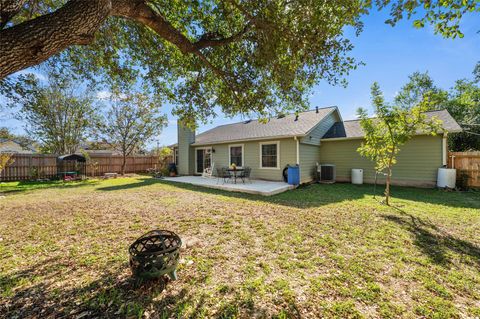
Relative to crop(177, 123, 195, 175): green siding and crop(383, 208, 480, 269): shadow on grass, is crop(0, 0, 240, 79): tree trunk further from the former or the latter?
crop(177, 123, 195, 175): green siding

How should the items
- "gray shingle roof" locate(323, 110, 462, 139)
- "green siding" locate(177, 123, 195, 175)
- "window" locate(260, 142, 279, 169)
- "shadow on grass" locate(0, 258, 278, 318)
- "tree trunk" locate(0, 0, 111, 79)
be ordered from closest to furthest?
1. "tree trunk" locate(0, 0, 111, 79)
2. "shadow on grass" locate(0, 258, 278, 318)
3. "gray shingle roof" locate(323, 110, 462, 139)
4. "window" locate(260, 142, 279, 169)
5. "green siding" locate(177, 123, 195, 175)

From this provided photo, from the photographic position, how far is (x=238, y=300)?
2.11m

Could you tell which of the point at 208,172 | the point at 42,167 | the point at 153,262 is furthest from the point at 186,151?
the point at 153,262

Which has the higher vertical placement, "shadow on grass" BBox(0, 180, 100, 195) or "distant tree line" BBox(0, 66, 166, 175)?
"distant tree line" BBox(0, 66, 166, 175)

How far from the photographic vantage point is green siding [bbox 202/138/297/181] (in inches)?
386

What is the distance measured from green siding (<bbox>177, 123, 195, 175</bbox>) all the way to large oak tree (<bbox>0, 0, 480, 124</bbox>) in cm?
810

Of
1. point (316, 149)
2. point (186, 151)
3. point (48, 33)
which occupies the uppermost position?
point (48, 33)

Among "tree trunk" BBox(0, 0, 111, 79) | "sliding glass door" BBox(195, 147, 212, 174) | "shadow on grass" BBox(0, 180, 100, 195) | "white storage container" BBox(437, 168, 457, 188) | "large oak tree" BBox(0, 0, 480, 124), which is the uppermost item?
"large oak tree" BBox(0, 0, 480, 124)

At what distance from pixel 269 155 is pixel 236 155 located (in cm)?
220

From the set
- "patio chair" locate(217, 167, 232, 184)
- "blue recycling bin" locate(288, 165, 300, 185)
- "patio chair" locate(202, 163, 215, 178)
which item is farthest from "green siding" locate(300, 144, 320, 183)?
"patio chair" locate(202, 163, 215, 178)

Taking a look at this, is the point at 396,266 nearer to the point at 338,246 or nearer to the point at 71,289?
the point at 338,246

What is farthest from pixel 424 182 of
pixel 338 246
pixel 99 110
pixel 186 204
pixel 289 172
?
pixel 99 110

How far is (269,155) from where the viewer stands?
1062 centimetres

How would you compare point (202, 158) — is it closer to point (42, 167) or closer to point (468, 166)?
point (42, 167)
